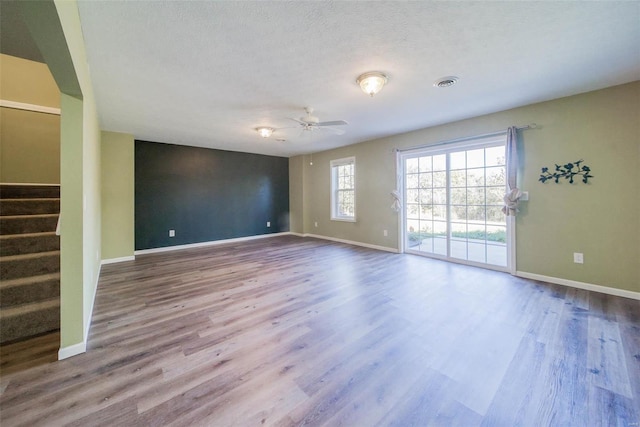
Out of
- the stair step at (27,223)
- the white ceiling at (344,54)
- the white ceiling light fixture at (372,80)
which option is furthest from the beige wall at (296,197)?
the stair step at (27,223)

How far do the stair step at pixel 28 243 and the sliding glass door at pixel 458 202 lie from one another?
523cm

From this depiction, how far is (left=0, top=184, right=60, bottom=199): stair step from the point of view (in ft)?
10.4

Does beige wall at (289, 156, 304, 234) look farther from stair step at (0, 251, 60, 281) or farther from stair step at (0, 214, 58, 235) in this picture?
stair step at (0, 251, 60, 281)

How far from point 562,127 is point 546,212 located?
1.13 m

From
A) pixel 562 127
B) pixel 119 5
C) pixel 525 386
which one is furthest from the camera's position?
pixel 562 127

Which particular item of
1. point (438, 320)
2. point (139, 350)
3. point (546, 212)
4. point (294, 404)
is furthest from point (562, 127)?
point (139, 350)

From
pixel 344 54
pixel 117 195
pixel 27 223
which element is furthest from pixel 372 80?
pixel 117 195

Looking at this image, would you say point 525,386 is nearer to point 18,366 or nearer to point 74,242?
point 74,242

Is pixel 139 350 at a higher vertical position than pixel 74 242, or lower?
lower

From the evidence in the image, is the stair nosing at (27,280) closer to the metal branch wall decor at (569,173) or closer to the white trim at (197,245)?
the white trim at (197,245)

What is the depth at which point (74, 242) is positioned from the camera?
6.17 feet

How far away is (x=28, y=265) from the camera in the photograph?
234 cm

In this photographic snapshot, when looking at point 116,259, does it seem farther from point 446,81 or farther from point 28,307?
point 446,81

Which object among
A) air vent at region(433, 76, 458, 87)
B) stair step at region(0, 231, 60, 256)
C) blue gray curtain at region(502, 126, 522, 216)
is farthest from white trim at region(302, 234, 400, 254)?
stair step at region(0, 231, 60, 256)
